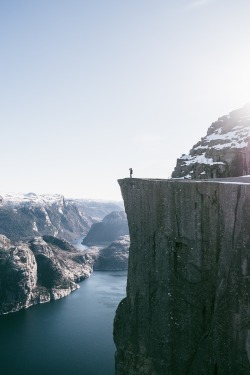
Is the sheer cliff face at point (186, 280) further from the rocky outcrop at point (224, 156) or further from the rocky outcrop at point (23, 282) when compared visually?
the rocky outcrop at point (23, 282)

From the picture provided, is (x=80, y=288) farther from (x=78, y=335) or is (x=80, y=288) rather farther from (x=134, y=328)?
(x=134, y=328)

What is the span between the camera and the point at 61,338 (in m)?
106

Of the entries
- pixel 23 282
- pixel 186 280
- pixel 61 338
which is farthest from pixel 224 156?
pixel 23 282

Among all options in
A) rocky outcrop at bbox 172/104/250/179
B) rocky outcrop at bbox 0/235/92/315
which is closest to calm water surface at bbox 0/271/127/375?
rocky outcrop at bbox 0/235/92/315

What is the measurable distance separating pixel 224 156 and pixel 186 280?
3676 centimetres

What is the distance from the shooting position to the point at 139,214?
3303 cm

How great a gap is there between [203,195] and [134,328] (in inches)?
593

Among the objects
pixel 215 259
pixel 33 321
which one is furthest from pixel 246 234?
pixel 33 321

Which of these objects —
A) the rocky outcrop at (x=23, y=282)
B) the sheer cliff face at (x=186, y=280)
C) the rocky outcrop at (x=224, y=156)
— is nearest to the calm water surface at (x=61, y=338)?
the rocky outcrop at (x=23, y=282)

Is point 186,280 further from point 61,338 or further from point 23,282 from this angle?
point 23,282

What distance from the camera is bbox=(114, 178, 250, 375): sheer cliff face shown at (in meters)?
24.9

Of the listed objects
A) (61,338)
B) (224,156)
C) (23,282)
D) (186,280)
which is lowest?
(61,338)

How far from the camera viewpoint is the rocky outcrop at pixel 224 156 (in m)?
58.0

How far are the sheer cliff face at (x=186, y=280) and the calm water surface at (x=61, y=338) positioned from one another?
55.9m
